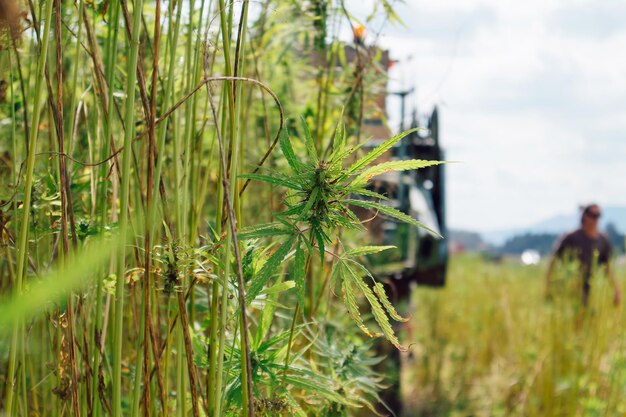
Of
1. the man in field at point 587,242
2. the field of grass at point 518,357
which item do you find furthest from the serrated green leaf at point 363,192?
the man in field at point 587,242

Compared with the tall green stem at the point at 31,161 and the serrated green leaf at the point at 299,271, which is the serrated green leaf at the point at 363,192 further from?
the tall green stem at the point at 31,161

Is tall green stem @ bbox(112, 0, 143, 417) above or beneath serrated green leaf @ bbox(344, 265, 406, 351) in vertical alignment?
above

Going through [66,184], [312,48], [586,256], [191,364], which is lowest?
[586,256]

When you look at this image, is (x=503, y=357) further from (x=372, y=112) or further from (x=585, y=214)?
(x=372, y=112)

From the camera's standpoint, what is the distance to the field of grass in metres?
2.74

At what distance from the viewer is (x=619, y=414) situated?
245 centimetres

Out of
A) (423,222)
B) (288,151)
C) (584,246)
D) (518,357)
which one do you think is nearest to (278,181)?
(288,151)

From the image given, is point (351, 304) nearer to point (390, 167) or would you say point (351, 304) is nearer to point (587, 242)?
point (390, 167)

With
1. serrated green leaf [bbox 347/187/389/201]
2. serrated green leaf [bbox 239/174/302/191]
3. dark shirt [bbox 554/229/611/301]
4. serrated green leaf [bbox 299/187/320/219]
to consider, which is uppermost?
serrated green leaf [bbox 239/174/302/191]

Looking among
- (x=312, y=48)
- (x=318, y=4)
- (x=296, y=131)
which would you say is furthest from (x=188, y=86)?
(x=296, y=131)

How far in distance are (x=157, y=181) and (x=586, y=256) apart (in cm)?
404

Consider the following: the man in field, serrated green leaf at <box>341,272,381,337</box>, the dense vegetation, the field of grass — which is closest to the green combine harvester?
Answer: the field of grass

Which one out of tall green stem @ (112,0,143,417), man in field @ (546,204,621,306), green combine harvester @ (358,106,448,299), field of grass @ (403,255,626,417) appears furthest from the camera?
man in field @ (546,204,621,306)

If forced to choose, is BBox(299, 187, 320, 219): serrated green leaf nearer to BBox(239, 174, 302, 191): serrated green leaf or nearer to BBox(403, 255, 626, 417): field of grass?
BBox(239, 174, 302, 191): serrated green leaf
